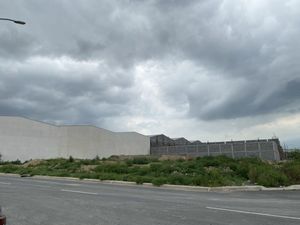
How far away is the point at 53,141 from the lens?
5950 centimetres

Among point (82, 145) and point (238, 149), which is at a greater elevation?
point (82, 145)

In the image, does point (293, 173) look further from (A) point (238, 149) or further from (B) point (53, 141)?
(B) point (53, 141)

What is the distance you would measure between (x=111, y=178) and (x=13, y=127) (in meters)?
36.6

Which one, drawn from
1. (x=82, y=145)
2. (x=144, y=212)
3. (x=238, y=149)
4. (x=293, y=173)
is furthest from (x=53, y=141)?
(x=144, y=212)

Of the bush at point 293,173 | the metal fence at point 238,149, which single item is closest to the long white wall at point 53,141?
the metal fence at point 238,149

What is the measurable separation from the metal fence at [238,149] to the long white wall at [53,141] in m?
11.9

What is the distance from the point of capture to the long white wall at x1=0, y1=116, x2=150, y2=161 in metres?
55.3

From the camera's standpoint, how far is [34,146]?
189 ft

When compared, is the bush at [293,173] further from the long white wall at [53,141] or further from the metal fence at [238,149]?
the long white wall at [53,141]

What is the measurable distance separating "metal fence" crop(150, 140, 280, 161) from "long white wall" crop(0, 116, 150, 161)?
38.9 feet

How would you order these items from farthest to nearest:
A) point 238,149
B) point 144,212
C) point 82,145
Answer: point 82,145 < point 238,149 < point 144,212

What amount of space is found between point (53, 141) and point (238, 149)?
28.7 meters

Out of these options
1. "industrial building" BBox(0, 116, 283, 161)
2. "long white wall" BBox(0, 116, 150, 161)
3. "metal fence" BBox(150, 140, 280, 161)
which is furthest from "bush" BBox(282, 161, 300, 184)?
"long white wall" BBox(0, 116, 150, 161)

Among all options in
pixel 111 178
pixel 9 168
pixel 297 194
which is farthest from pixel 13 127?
pixel 297 194
